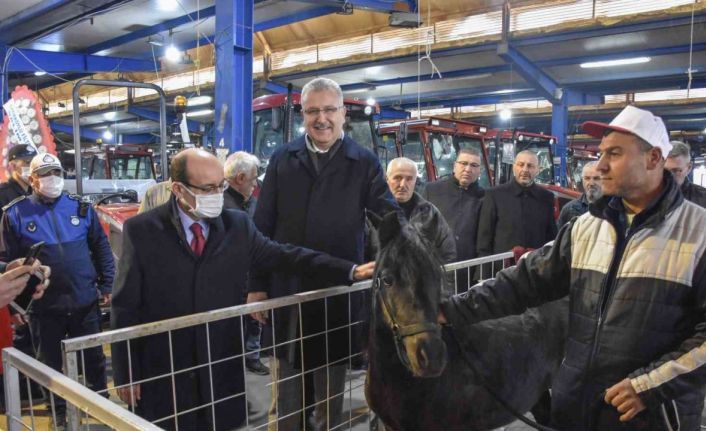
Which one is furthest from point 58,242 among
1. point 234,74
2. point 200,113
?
point 200,113

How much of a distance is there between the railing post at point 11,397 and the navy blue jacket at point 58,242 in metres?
2.47

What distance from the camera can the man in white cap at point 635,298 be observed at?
1.71m

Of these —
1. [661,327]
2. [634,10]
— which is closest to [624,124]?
[661,327]

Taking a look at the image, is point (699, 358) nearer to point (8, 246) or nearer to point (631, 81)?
point (8, 246)

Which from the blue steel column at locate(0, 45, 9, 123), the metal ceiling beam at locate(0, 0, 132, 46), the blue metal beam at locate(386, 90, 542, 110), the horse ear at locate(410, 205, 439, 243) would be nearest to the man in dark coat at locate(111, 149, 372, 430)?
the horse ear at locate(410, 205, 439, 243)

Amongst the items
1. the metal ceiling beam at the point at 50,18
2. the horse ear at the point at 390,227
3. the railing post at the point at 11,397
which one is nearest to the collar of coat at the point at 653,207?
the horse ear at the point at 390,227

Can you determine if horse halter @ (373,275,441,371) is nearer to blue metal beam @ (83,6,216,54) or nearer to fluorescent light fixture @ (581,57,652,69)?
blue metal beam @ (83,6,216,54)

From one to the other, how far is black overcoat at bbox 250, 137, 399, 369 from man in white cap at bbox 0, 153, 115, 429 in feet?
6.45

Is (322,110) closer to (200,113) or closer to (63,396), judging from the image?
(63,396)

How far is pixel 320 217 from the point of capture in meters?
2.63

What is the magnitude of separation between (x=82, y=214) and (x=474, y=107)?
59.2 ft

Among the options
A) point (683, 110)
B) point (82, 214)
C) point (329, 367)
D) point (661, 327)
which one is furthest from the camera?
point (683, 110)

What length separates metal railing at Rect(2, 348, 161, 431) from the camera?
1120 millimetres

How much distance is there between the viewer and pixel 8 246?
3.72 meters
